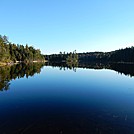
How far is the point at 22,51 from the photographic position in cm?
15550

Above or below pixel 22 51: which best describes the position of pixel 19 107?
below

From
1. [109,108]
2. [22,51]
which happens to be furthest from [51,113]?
[22,51]

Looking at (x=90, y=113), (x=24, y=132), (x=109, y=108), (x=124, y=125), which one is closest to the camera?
(x=24, y=132)

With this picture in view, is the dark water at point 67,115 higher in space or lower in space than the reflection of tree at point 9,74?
lower

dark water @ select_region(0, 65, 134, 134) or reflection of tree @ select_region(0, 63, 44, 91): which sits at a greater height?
reflection of tree @ select_region(0, 63, 44, 91)

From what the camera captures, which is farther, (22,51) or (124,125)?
(22,51)

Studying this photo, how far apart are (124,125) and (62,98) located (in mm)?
12003

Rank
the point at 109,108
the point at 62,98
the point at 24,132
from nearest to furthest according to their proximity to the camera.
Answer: the point at 24,132, the point at 109,108, the point at 62,98

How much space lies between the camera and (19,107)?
21.0 metres

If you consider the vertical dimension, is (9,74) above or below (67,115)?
above

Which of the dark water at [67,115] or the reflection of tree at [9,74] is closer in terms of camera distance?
the dark water at [67,115]

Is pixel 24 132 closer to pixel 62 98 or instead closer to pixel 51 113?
pixel 51 113

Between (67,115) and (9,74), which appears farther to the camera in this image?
(9,74)

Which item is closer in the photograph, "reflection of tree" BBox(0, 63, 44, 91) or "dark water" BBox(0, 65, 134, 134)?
"dark water" BBox(0, 65, 134, 134)
